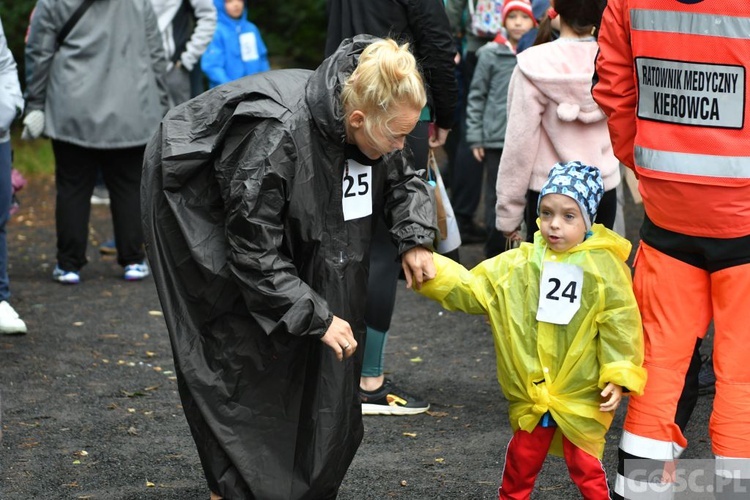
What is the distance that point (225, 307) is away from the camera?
3764 mm

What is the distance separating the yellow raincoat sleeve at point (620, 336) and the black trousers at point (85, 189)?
4603mm

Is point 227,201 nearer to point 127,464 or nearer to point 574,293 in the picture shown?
point 574,293

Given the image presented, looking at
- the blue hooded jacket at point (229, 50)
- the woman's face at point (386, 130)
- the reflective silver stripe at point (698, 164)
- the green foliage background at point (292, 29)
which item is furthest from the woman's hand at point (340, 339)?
the green foliage background at point (292, 29)

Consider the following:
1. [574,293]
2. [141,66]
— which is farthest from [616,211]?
[141,66]

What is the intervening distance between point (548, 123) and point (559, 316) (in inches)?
58.0

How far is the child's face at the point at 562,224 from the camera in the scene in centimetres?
388

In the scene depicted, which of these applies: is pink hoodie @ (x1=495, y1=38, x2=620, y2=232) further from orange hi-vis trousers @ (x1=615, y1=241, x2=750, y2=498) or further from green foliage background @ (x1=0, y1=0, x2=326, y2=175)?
green foliage background @ (x1=0, y1=0, x2=326, y2=175)

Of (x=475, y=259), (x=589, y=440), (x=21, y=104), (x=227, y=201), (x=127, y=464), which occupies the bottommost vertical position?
(x=475, y=259)

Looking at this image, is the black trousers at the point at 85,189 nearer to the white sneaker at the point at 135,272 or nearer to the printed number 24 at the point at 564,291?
the white sneaker at the point at 135,272

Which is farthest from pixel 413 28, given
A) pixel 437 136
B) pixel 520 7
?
pixel 520 7

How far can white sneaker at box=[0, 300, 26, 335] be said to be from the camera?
6.51 metres

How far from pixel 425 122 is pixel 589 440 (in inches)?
77.9

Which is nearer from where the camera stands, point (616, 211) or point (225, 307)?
point (225, 307)

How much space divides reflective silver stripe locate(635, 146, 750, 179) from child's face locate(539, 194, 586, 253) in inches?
13.8
